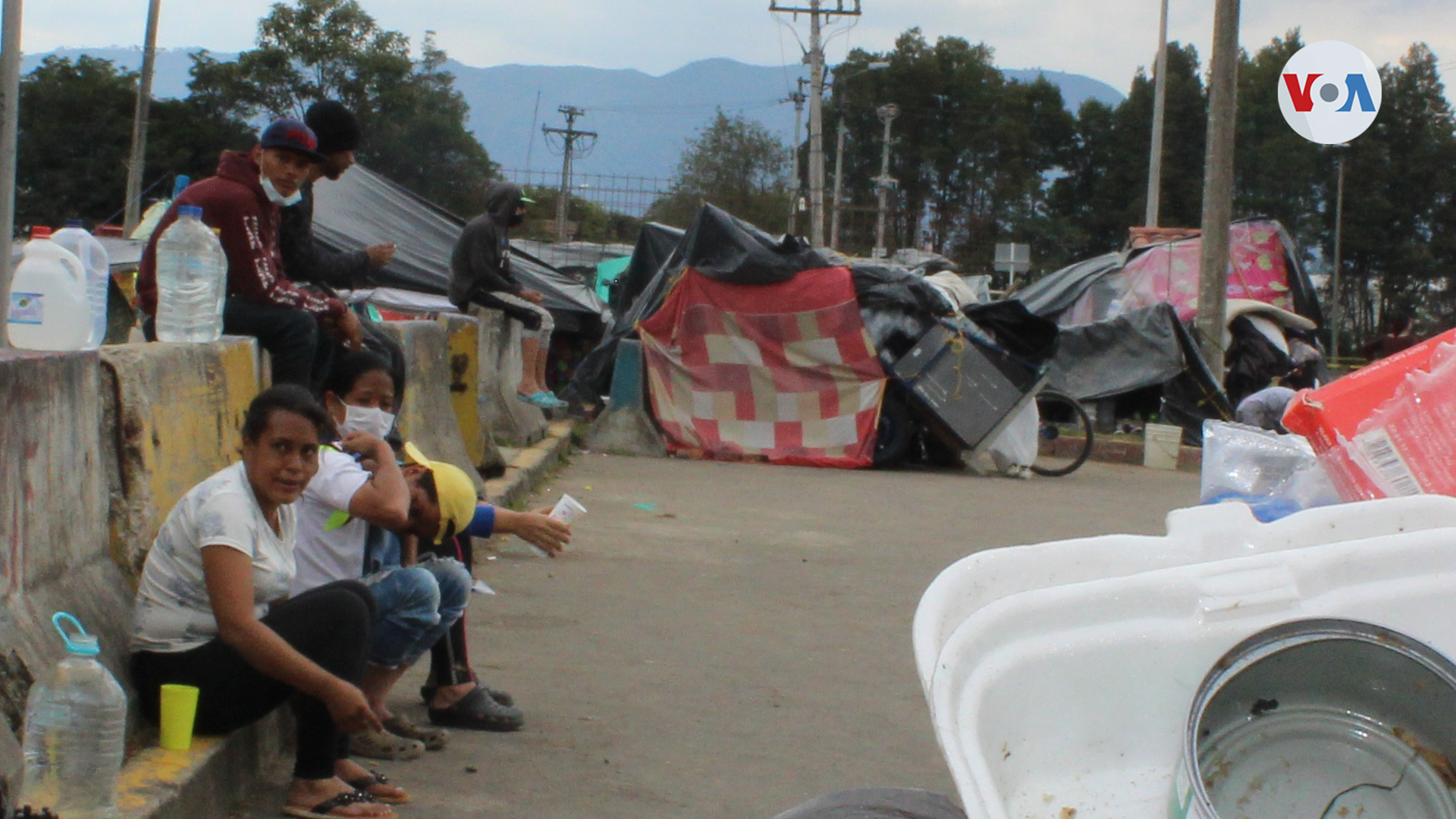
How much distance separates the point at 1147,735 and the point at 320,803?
2182mm

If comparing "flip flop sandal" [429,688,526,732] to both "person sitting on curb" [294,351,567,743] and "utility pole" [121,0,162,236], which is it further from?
"utility pole" [121,0,162,236]

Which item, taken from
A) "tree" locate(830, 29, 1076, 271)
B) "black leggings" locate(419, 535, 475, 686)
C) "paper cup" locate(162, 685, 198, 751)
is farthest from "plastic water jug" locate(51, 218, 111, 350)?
"tree" locate(830, 29, 1076, 271)

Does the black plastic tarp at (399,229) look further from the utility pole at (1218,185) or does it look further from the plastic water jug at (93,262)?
the plastic water jug at (93,262)

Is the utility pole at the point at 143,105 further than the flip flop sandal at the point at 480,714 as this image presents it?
Yes

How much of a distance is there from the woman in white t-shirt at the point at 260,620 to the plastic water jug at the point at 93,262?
4.66ft

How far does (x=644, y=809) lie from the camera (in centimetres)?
358

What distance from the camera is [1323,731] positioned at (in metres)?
1.65

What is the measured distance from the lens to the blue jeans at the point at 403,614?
3770 mm

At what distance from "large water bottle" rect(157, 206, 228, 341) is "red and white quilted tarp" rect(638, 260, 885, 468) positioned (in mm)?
7769

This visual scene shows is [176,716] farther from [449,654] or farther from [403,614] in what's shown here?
[449,654]

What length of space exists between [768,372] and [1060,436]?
316 centimetres

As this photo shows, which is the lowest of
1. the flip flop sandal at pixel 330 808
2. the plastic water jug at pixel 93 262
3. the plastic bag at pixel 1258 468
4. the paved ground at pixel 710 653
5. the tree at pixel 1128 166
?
the paved ground at pixel 710 653

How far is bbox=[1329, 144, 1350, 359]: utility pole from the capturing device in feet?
157

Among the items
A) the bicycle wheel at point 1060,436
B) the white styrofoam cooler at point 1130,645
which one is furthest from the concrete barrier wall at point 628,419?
the white styrofoam cooler at point 1130,645
